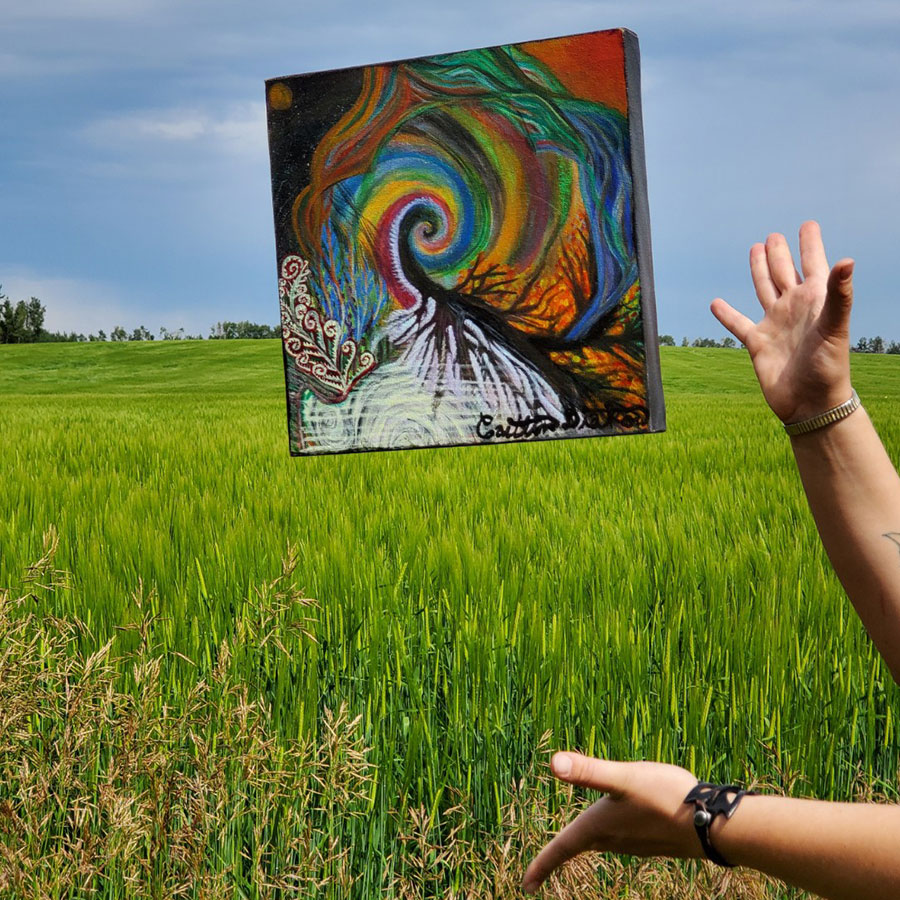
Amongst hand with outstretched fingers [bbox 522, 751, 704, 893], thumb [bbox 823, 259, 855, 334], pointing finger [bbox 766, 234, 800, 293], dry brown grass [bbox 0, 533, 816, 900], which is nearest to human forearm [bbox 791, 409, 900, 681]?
thumb [bbox 823, 259, 855, 334]

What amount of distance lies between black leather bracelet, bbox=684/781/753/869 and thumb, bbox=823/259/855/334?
52cm

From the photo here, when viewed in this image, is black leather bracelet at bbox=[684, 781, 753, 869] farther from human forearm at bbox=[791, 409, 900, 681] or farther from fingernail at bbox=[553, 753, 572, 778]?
human forearm at bbox=[791, 409, 900, 681]

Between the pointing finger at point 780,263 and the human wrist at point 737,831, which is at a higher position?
the pointing finger at point 780,263

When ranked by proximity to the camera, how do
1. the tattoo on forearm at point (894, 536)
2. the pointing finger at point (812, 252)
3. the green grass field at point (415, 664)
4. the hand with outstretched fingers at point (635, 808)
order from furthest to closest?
the green grass field at point (415, 664), the pointing finger at point (812, 252), the tattoo on forearm at point (894, 536), the hand with outstretched fingers at point (635, 808)

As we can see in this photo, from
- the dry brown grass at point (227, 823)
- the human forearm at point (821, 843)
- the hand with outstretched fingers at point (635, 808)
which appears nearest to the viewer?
the human forearm at point (821, 843)

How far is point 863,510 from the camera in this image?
1032mm

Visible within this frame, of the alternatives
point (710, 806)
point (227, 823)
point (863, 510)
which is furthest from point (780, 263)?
point (227, 823)

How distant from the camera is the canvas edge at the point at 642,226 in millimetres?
1396

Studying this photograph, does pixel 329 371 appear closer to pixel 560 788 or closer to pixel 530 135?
pixel 530 135

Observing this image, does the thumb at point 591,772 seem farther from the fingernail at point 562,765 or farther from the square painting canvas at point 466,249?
the square painting canvas at point 466,249

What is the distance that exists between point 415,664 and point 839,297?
1.45 metres
